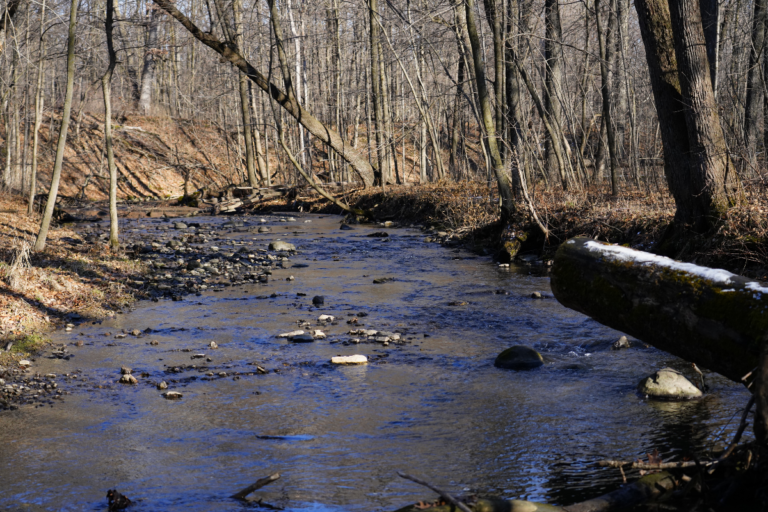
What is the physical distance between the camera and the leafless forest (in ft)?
50.1

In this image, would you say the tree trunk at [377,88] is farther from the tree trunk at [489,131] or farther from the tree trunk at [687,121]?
the tree trunk at [687,121]

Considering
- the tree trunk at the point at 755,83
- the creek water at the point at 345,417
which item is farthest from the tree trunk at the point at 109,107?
the tree trunk at the point at 755,83

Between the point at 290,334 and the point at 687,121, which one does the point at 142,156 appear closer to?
the point at 290,334

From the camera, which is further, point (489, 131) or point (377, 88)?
point (377, 88)

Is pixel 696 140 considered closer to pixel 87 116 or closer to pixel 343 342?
pixel 343 342

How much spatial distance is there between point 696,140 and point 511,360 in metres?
4.88

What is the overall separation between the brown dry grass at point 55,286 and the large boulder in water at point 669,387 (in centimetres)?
630

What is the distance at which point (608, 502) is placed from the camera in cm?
327

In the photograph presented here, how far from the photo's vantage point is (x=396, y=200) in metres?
23.4

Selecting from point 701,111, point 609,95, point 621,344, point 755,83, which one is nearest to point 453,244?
point 609,95

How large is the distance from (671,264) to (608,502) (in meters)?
1.60

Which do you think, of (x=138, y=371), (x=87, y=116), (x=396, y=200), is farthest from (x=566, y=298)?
(x=87, y=116)

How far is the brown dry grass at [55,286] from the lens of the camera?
8070 millimetres

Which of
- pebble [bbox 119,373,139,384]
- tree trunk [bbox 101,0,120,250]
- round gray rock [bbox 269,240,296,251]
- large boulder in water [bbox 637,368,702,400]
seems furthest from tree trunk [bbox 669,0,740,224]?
tree trunk [bbox 101,0,120,250]
